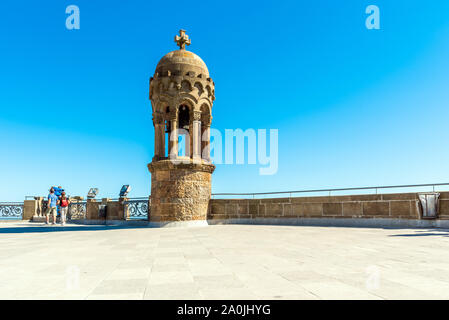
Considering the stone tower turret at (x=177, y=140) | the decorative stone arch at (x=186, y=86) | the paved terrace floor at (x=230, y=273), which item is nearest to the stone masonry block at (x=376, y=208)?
the paved terrace floor at (x=230, y=273)

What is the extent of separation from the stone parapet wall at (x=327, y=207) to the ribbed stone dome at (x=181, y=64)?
233 inches

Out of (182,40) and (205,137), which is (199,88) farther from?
(182,40)

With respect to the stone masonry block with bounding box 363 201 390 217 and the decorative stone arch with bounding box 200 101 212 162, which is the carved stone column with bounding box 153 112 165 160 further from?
the stone masonry block with bounding box 363 201 390 217

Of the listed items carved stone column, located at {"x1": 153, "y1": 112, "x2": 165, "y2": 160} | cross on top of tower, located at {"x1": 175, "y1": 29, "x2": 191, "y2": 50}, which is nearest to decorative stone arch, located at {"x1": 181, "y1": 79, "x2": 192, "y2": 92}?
carved stone column, located at {"x1": 153, "y1": 112, "x2": 165, "y2": 160}

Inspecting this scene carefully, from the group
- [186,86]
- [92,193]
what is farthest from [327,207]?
[92,193]

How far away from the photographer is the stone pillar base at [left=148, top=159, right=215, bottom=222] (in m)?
13.0

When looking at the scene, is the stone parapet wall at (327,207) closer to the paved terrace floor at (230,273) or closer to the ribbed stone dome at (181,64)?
the paved terrace floor at (230,273)

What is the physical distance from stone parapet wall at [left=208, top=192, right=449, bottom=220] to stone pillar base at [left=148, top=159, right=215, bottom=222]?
1.07 meters

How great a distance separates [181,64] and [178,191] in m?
5.52

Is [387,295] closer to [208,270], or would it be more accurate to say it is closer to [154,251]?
[208,270]

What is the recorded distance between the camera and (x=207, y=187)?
1397 cm

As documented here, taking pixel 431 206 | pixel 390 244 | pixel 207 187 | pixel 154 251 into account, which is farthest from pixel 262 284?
pixel 207 187

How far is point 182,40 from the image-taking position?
48.2ft

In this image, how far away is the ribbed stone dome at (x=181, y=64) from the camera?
1370 centimetres
